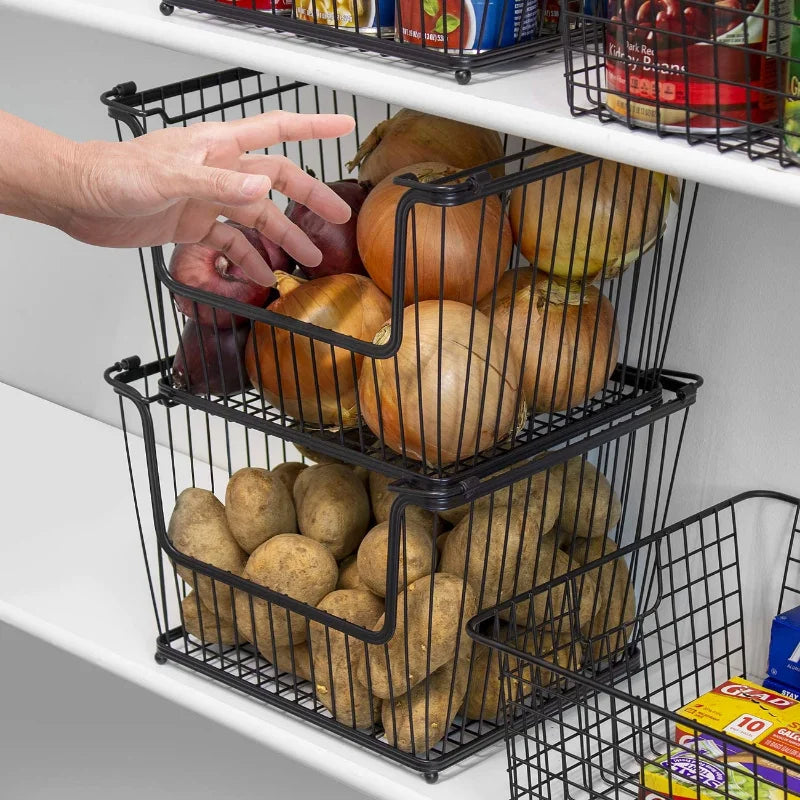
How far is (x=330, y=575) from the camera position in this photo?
1.00 m

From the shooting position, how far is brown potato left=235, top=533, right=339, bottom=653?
99cm

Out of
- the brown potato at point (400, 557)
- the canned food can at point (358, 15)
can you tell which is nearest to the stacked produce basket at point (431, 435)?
the brown potato at point (400, 557)

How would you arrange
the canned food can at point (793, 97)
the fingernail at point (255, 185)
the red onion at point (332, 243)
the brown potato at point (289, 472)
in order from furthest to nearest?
the brown potato at point (289, 472), the red onion at point (332, 243), the fingernail at point (255, 185), the canned food can at point (793, 97)

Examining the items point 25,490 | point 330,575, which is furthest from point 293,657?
point 25,490

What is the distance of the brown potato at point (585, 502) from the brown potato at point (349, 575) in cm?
16

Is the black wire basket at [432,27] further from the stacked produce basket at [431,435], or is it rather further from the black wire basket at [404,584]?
the black wire basket at [404,584]

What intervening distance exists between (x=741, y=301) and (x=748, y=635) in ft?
0.88

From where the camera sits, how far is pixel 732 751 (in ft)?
2.80

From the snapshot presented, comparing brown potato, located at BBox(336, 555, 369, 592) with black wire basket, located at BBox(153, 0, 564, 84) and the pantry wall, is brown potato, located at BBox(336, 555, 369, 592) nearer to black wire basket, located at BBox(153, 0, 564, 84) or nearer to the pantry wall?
the pantry wall

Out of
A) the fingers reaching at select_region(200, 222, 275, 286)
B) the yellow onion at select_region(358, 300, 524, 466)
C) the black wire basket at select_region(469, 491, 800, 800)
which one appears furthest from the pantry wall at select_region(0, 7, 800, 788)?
the fingers reaching at select_region(200, 222, 275, 286)

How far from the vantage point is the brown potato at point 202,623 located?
1.08m

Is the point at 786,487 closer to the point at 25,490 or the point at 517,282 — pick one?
the point at 517,282

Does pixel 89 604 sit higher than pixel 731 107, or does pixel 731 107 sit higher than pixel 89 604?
pixel 731 107

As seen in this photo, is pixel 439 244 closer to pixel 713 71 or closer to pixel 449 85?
pixel 449 85
